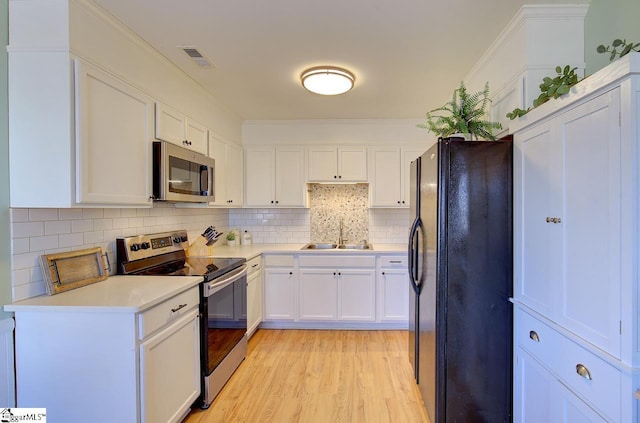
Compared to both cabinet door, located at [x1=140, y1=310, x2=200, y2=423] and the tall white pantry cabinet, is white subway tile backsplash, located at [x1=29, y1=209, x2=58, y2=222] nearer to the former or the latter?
cabinet door, located at [x1=140, y1=310, x2=200, y2=423]

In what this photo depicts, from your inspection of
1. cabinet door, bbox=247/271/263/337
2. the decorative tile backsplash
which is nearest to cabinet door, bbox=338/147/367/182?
the decorative tile backsplash

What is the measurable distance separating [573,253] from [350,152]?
9.25ft

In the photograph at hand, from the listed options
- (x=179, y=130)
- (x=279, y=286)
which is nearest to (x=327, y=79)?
(x=179, y=130)

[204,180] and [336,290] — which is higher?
[204,180]

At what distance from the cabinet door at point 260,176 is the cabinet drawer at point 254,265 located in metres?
0.81

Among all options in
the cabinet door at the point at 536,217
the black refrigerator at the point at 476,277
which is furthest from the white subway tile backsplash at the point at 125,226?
the cabinet door at the point at 536,217

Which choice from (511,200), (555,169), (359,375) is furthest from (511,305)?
(359,375)

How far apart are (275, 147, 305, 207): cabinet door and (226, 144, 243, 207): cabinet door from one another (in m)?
0.45

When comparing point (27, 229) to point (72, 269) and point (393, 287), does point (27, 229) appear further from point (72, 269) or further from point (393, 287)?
point (393, 287)

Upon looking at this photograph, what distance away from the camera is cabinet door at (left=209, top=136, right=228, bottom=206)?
310 centimetres

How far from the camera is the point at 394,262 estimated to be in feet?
11.4

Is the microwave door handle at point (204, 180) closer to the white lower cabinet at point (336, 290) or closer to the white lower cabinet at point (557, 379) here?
the white lower cabinet at point (336, 290)

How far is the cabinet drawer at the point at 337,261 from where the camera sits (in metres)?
3.48

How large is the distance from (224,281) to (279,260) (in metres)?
1.21
